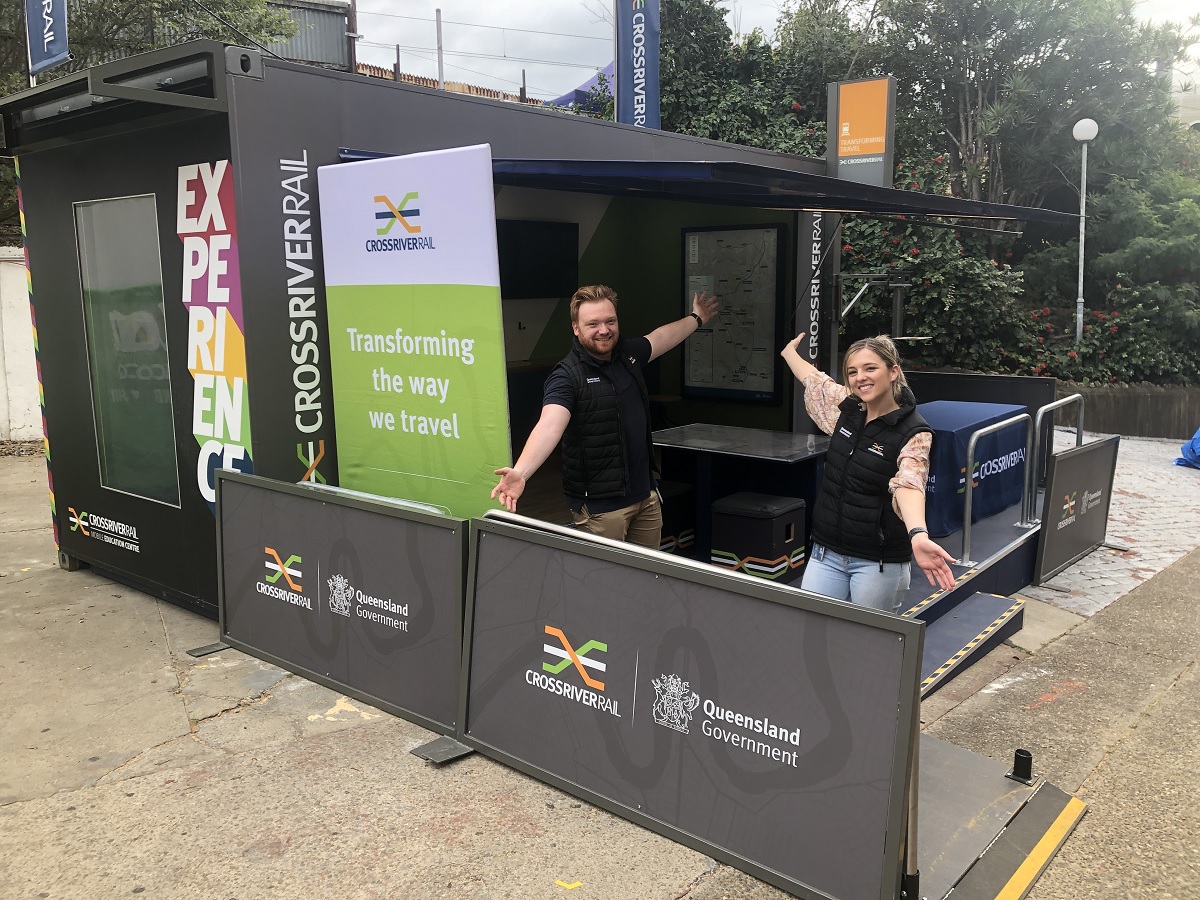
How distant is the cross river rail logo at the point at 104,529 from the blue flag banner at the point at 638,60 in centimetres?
628

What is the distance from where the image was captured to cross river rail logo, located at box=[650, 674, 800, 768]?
10.5 ft

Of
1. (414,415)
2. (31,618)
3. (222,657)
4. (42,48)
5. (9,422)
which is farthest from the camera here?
(9,422)

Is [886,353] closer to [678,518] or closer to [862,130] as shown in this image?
[678,518]

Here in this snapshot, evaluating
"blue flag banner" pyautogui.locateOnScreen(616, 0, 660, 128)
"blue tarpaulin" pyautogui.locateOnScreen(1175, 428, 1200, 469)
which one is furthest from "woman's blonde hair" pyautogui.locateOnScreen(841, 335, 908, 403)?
"blue tarpaulin" pyautogui.locateOnScreen(1175, 428, 1200, 469)

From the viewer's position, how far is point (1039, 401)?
8453 millimetres

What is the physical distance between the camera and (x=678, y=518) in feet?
22.8

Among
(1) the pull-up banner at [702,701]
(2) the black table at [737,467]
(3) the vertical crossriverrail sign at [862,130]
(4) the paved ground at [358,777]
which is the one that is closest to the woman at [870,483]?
(1) the pull-up banner at [702,701]

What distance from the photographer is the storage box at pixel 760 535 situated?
249 inches

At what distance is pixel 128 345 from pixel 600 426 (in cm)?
353

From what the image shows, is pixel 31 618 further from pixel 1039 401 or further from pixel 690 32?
pixel 690 32

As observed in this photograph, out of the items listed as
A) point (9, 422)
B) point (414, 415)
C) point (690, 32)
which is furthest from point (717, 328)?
point (690, 32)

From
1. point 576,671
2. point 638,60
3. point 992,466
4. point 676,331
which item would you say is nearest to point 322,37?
point 638,60

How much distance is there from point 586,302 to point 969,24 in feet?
49.1

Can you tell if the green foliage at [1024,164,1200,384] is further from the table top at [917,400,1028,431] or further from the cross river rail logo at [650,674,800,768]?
the cross river rail logo at [650,674,800,768]
